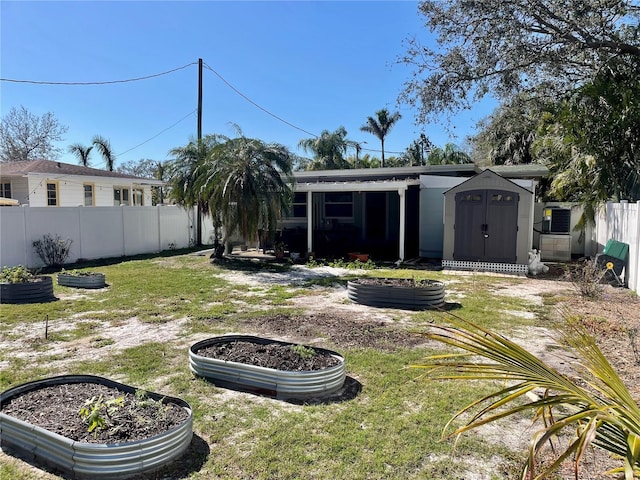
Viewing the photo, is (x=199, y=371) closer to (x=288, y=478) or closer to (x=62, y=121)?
(x=288, y=478)

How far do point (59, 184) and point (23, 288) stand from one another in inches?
439

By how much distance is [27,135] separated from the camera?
32.0 meters

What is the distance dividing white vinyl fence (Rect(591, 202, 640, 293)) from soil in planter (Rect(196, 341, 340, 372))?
7269 millimetres

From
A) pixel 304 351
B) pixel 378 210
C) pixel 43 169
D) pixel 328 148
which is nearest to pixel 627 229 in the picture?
pixel 304 351

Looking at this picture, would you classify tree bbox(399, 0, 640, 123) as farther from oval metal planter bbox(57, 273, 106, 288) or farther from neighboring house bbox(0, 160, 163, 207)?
neighboring house bbox(0, 160, 163, 207)

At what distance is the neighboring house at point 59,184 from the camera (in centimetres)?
1662

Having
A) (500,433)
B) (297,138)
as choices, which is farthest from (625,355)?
(297,138)

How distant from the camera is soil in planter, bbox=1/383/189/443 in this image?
9.87 feet

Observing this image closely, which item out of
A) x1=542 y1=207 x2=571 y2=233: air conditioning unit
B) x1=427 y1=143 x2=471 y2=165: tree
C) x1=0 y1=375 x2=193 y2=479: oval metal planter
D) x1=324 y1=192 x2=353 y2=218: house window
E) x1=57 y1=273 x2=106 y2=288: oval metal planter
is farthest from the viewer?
x1=427 y1=143 x2=471 y2=165: tree

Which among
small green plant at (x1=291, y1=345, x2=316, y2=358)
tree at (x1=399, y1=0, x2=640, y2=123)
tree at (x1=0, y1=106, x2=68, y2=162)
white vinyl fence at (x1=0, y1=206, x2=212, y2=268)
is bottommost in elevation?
small green plant at (x1=291, y1=345, x2=316, y2=358)

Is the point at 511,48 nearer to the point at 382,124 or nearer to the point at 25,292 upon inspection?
the point at 25,292

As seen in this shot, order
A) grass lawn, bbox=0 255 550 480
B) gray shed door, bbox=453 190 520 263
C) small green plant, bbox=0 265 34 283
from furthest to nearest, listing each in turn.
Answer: gray shed door, bbox=453 190 520 263
small green plant, bbox=0 265 34 283
grass lawn, bbox=0 255 550 480

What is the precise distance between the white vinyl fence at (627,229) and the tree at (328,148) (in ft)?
64.4

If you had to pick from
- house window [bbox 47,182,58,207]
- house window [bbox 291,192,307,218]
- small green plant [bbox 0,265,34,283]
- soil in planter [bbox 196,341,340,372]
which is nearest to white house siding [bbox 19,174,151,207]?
house window [bbox 47,182,58,207]
